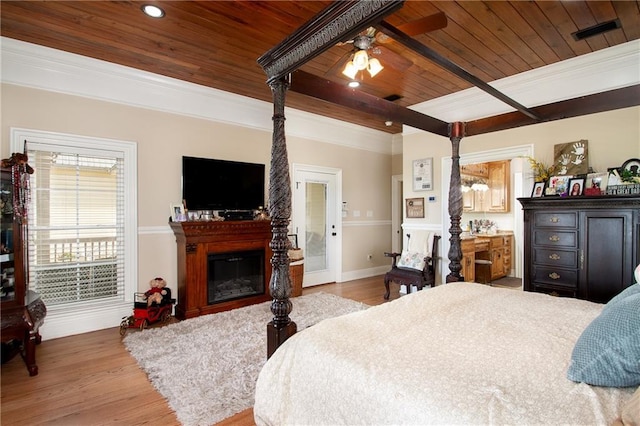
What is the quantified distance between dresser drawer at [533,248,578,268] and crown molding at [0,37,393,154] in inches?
139

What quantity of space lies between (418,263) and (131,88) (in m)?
4.07

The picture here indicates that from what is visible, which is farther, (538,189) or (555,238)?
(538,189)

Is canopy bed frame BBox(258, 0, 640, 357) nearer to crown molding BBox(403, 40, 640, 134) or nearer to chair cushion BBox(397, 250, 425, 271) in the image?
crown molding BBox(403, 40, 640, 134)

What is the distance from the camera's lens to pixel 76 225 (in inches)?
136

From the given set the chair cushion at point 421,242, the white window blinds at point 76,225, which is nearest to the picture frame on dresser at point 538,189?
the chair cushion at point 421,242

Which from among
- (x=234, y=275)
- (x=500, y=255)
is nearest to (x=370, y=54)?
(x=234, y=275)

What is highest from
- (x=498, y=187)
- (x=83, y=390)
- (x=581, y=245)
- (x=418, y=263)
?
(x=498, y=187)

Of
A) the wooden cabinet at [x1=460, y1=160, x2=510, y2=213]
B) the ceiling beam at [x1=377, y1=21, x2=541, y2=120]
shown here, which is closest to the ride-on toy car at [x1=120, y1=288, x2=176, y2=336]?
the ceiling beam at [x1=377, y1=21, x2=541, y2=120]

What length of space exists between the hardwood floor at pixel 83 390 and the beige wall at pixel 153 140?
100 centimetres

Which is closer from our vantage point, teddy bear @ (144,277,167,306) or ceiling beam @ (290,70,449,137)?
ceiling beam @ (290,70,449,137)

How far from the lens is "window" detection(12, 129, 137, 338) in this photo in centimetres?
327

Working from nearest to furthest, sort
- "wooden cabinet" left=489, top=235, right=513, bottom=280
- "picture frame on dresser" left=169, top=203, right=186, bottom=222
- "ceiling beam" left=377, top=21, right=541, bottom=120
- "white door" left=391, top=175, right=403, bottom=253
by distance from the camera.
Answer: "ceiling beam" left=377, top=21, right=541, bottom=120 < "picture frame on dresser" left=169, top=203, right=186, bottom=222 < "wooden cabinet" left=489, top=235, right=513, bottom=280 < "white door" left=391, top=175, right=403, bottom=253

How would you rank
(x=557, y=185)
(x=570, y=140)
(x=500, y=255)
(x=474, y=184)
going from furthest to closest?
1. (x=474, y=184)
2. (x=500, y=255)
3. (x=570, y=140)
4. (x=557, y=185)

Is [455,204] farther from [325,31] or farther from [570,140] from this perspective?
[325,31]
